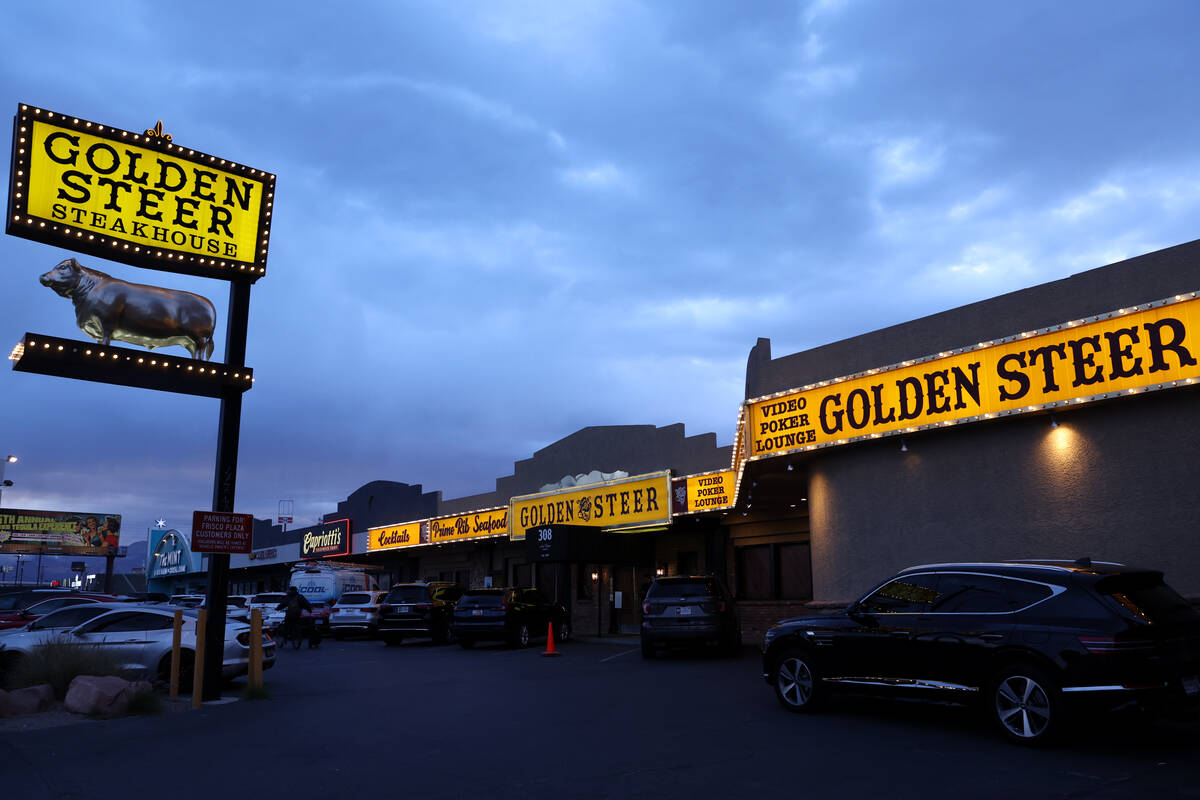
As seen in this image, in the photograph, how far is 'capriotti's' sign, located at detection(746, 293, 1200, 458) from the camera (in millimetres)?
12039

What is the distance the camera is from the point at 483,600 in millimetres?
22594

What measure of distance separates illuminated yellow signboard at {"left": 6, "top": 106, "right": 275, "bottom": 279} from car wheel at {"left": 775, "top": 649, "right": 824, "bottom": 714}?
9.83 meters

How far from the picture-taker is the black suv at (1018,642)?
758 centimetres

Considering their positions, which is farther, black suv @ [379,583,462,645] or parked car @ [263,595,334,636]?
parked car @ [263,595,334,636]

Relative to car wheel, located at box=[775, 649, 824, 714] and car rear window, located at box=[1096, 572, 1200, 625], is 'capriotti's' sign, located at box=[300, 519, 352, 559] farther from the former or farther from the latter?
car rear window, located at box=[1096, 572, 1200, 625]

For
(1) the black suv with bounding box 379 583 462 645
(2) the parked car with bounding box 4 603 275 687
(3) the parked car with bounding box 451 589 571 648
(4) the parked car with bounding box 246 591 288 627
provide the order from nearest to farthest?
1. (2) the parked car with bounding box 4 603 275 687
2. (3) the parked car with bounding box 451 589 571 648
3. (1) the black suv with bounding box 379 583 462 645
4. (4) the parked car with bounding box 246 591 288 627

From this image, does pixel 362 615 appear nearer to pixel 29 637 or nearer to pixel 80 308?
pixel 29 637

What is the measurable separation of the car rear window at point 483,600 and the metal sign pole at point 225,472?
376 inches

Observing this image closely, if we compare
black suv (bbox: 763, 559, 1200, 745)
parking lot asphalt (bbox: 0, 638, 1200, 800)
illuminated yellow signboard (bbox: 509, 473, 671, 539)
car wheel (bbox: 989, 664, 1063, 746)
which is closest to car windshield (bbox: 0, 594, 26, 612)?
illuminated yellow signboard (bbox: 509, 473, 671, 539)

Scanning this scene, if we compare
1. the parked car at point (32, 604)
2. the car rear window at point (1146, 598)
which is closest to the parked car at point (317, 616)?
the parked car at point (32, 604)

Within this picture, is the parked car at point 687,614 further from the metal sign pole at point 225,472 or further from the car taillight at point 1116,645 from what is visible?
the car taillight at point 1116,645

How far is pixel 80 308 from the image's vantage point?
1277 centimetres

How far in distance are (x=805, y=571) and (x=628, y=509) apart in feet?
17.1

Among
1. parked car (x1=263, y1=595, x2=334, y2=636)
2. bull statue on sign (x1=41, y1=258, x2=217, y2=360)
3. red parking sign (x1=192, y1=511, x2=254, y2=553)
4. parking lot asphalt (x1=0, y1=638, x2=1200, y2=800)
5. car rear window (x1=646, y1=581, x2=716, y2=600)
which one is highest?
bull statue on sign (x1=41, y1=258, x2=217, y2=360)
